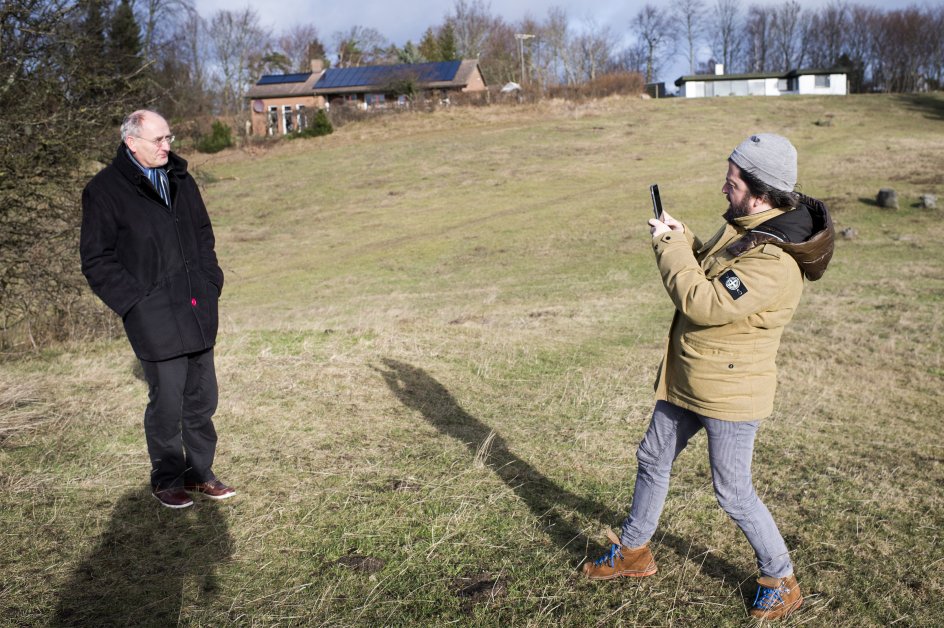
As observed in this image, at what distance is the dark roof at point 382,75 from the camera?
57.8m

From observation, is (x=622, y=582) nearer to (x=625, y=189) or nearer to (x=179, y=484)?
(x=179, y=484)

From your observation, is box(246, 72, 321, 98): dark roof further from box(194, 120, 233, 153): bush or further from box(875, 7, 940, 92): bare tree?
box(875, 7, 940, 92): bare tree

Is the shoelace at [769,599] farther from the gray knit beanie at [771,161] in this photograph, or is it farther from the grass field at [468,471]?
the gray knit beanie at [771,161]

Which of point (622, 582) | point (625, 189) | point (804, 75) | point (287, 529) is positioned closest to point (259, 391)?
A: point (287, 529)

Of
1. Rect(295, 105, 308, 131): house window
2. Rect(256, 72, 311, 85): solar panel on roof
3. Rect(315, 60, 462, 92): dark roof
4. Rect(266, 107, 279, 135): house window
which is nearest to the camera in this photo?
Rect(295, 105, 308, 131): house window

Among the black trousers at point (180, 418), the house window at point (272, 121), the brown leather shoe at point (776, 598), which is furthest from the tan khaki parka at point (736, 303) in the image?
the house window at point (272, 121)

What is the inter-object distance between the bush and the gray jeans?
4182 centimetres

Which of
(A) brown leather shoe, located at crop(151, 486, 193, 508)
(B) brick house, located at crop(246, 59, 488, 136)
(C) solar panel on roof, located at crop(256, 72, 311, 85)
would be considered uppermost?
(C) solar panel on roof, located at crop(256, 72, 311, 85)

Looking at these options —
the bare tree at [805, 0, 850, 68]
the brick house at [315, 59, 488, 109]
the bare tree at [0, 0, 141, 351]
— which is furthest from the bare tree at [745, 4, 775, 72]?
the bare tree at [0, 0, 141, 351]

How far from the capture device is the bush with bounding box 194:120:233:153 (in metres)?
41.1

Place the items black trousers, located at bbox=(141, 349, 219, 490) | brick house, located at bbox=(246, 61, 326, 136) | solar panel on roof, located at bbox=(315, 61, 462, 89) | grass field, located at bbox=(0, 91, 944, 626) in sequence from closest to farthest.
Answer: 1. grass field, located at bbox=(0, 91, 944, 626)
2. black trousers, located at bbox=(141, 349, 219, 490)
3. solar panel on roof, located at bbox=(315, 61, 462, 89)
4. brick house, located at bbox=(246, 61, 326, 136)

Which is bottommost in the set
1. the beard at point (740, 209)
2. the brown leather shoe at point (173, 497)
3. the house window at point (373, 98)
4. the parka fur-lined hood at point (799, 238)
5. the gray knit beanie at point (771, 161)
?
the brown leather shoe at point (173, 497)

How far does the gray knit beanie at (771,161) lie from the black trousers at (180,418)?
322 centimetres

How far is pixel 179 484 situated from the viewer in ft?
14.2
